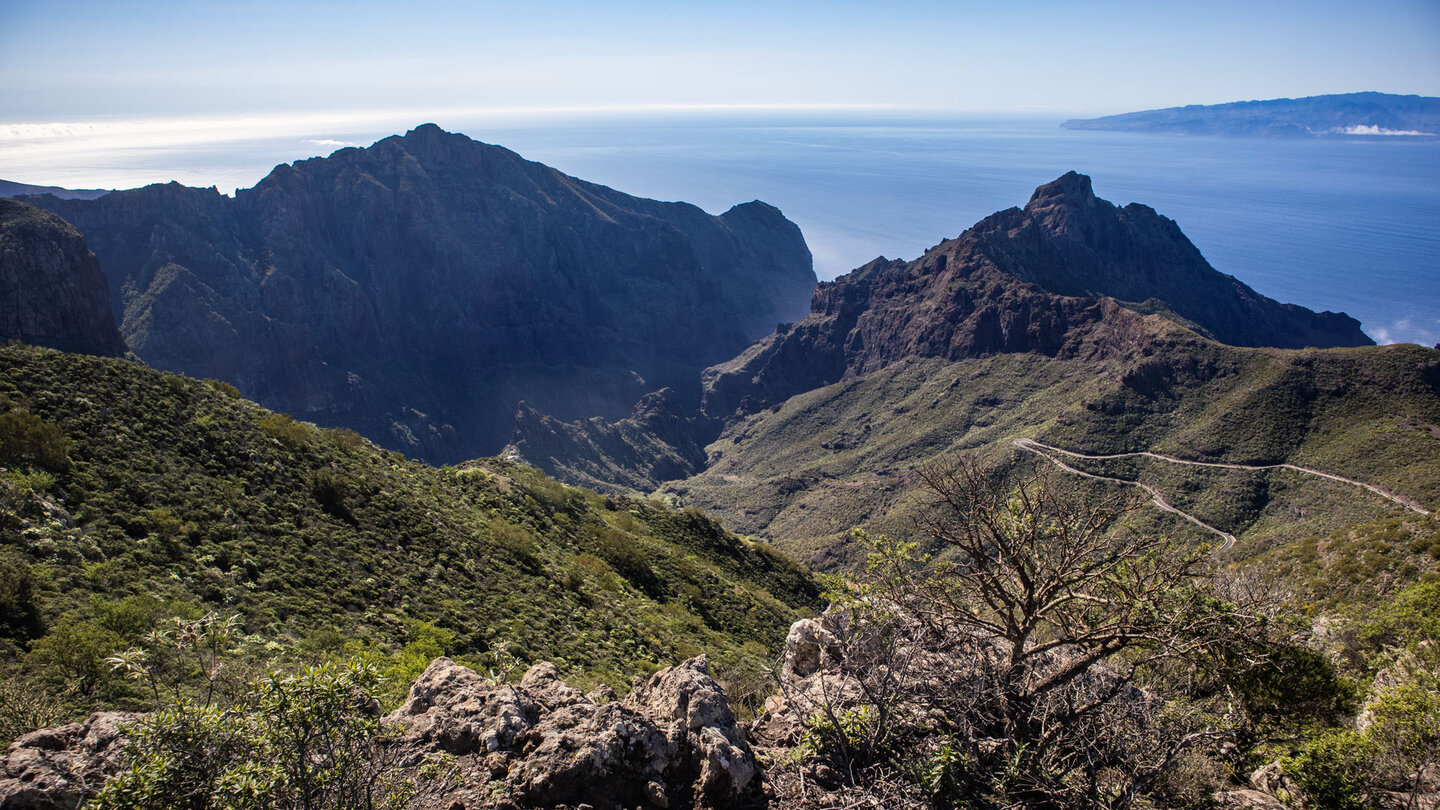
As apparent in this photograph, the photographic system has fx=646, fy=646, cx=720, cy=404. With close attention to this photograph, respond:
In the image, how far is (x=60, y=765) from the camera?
305 inches

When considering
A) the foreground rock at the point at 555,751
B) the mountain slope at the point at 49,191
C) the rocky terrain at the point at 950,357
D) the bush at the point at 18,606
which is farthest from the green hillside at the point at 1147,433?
the mountain slope at the point at 49,191

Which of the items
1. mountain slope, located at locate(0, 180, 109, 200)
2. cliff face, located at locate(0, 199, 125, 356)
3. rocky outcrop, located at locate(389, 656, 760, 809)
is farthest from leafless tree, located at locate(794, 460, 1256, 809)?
mountain slope, located at locate(0, 180, 109, 200)

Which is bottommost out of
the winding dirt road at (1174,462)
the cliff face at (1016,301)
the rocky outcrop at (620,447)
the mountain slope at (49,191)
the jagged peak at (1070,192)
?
the rocky outcrop at (620,447)

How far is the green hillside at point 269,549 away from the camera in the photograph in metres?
15.1

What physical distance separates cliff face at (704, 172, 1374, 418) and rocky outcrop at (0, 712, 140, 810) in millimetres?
119177

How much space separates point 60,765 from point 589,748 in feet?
20.7

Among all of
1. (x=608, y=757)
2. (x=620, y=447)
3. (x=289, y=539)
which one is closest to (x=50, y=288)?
(x=620, y=447)

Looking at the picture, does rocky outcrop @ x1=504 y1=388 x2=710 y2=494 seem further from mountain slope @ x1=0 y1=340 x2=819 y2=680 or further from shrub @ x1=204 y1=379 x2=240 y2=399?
mountain slope @ x1=0 y1=340 x2=819 y2=680

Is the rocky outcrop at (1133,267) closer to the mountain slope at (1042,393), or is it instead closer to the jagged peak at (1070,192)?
the jagged peak at (1070,192)

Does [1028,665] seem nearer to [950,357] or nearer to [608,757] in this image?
[608,757]

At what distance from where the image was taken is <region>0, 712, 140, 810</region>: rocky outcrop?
23.9 feet

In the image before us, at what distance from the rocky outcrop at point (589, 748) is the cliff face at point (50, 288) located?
316 ft

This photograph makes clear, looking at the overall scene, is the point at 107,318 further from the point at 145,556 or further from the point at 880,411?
the point at 880,411

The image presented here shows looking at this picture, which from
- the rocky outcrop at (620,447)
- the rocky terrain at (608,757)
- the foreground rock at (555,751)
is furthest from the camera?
the rocky outcrop at (620,447)
